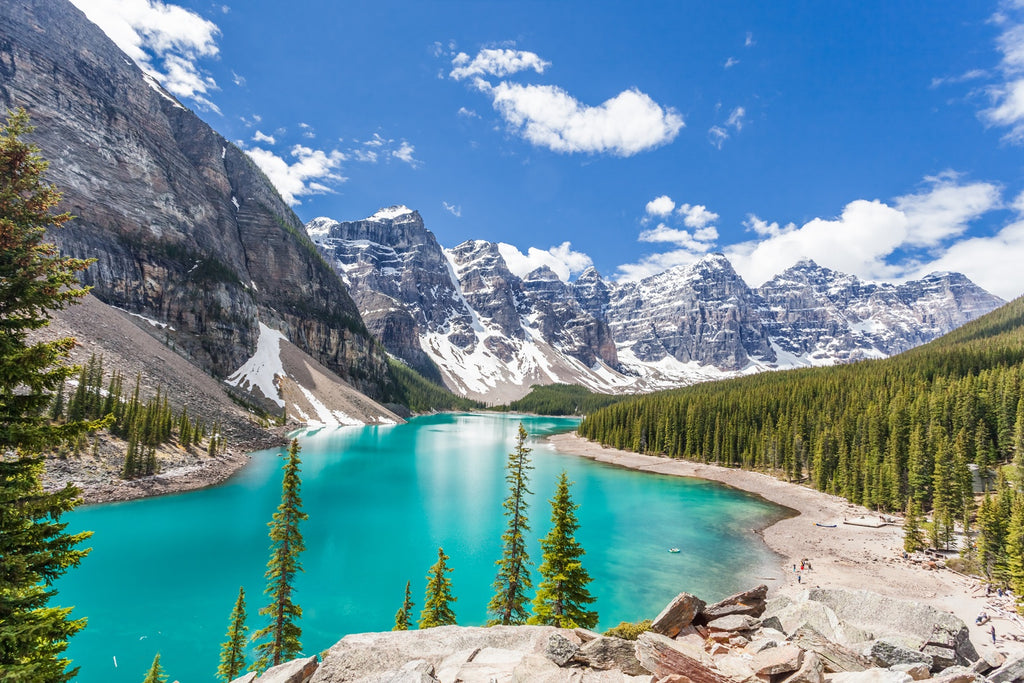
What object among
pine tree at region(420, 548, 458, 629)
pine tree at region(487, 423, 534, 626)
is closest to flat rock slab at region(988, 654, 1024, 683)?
pine tree at region(487, 423, 534, 626)

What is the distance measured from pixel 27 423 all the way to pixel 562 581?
17946mm

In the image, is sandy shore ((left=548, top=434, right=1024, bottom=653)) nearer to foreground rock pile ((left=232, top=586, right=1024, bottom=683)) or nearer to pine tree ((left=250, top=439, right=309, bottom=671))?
foreground rock pile ((left=232, top=586, right=1024, bottom=683))

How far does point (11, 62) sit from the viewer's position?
97.6m

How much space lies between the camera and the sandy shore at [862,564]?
25070mm

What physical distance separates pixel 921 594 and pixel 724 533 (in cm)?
1515

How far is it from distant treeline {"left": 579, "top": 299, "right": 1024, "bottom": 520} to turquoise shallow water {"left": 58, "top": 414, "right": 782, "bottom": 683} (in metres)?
14.9

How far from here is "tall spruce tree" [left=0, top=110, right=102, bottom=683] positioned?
7.71 meters

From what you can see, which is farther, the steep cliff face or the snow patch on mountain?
the snow patch on mountain

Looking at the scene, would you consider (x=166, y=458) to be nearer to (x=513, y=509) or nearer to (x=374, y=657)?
(x=513, y=509)

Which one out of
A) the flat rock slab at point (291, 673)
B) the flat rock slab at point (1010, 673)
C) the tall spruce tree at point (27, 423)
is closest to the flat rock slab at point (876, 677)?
the flat rock slab at point (1010, 673)

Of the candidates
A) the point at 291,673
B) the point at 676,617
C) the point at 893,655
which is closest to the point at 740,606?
the point at 676,617

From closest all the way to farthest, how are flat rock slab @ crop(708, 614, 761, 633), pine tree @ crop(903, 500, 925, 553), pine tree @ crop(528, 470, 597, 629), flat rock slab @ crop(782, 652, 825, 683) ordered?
flat rock slab @ crop(782, 652, 825, 683)
flat rock slab @ crop(708, 614, 761, 633)
pine tree @ crop(528, 470, 597, 629)
pine tree @ crop(903, 500, 925, 553)

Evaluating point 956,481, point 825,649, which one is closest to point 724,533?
point 956,481

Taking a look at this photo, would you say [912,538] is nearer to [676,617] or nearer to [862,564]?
[862,564]
